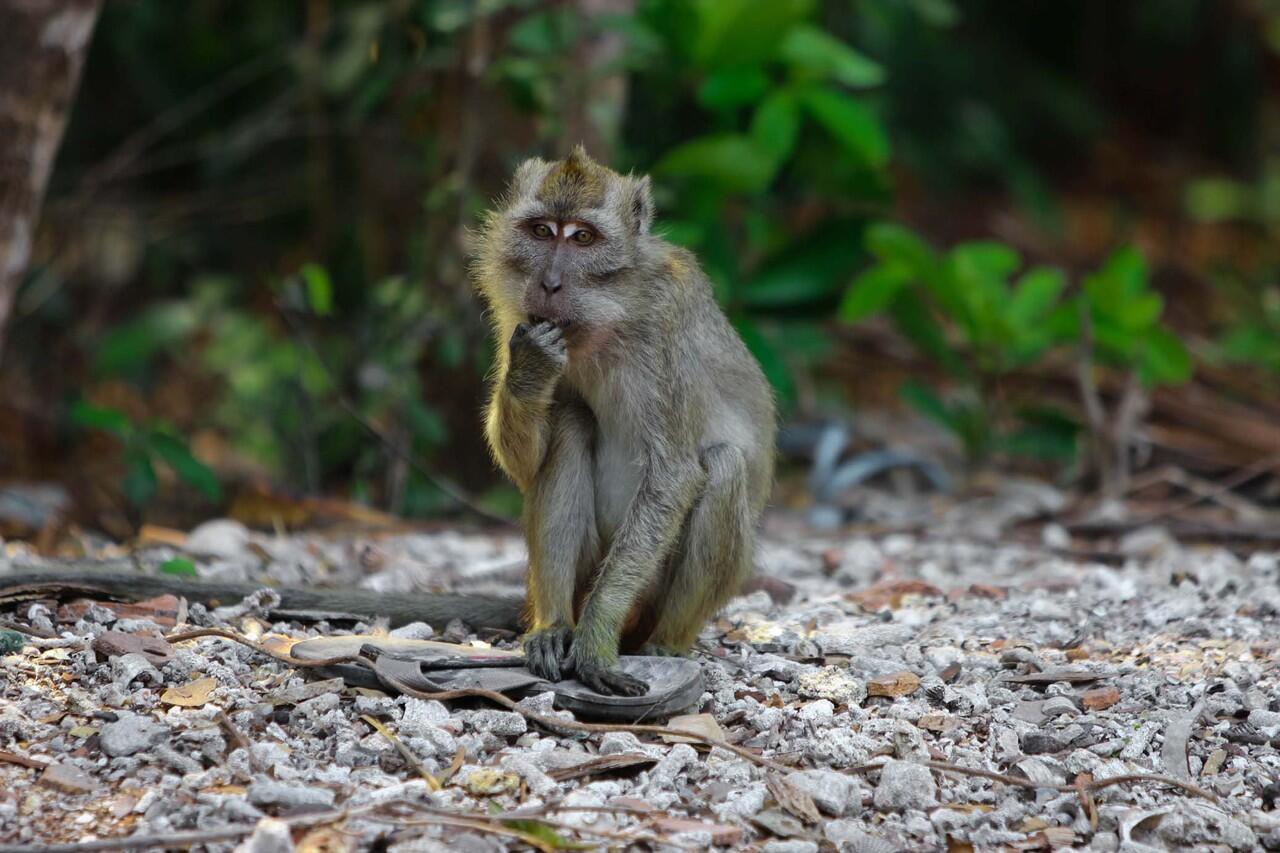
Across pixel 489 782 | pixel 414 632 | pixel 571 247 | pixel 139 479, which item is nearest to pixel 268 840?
pixel 489 782

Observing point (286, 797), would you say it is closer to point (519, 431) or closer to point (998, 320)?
point (519, 431)

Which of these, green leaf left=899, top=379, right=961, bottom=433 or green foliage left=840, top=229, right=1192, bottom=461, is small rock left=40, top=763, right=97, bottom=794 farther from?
green leaf left=899, top=379, right=961, bottom=433

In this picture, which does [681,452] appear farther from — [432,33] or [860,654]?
[432,33]

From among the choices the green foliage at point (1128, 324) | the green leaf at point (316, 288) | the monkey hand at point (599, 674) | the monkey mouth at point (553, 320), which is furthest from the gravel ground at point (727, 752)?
the green foliage at point (1128, 324)

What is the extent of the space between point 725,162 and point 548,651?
14.3 feet

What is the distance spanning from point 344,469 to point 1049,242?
7985mm

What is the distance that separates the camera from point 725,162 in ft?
27.6

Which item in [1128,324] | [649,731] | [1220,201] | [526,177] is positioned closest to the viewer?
[649,731]

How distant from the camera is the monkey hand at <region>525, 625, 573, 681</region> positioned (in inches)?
188

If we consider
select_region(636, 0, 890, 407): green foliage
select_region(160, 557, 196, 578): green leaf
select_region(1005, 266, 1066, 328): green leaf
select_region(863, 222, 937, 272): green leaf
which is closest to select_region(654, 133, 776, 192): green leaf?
select_region(636, 0, 890, 407): green foliage

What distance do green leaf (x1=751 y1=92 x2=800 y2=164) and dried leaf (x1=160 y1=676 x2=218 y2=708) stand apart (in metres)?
5.18

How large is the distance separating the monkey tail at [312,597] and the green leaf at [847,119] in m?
4.41

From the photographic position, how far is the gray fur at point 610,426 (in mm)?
5059

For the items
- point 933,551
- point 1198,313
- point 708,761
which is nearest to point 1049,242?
point 1198,313
